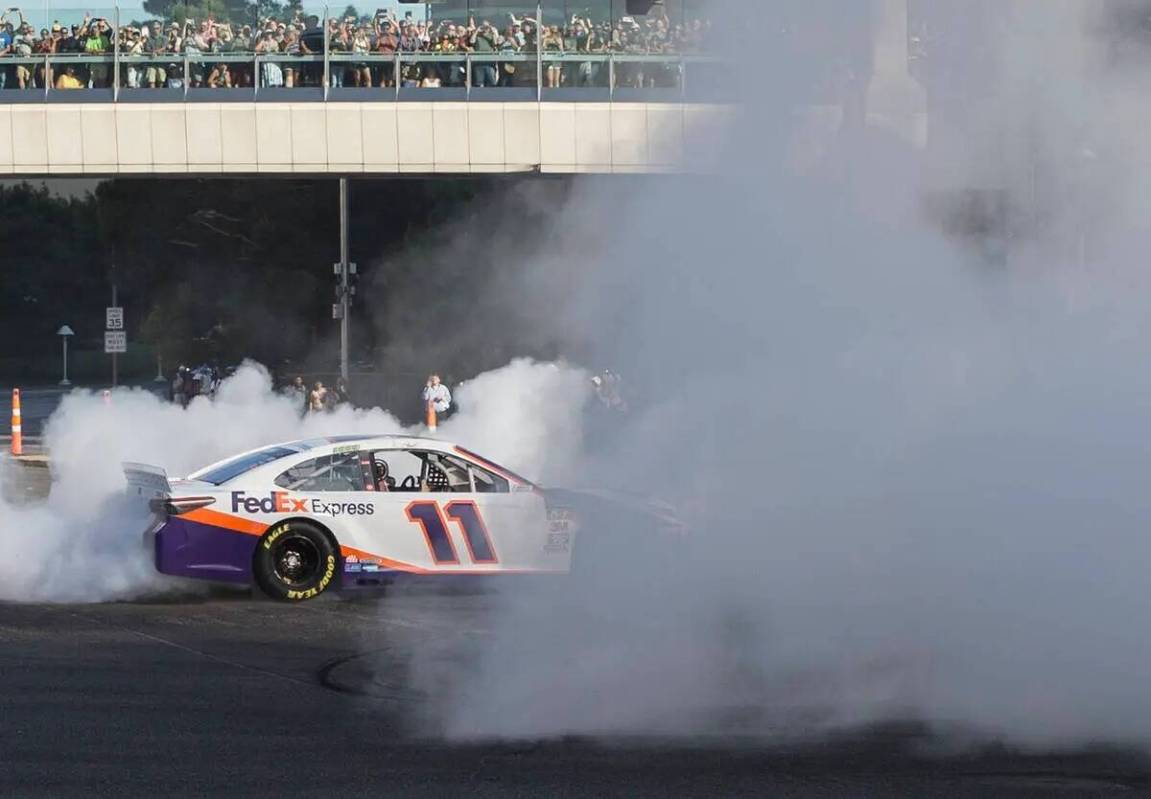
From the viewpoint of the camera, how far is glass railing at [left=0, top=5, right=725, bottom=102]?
30578mm

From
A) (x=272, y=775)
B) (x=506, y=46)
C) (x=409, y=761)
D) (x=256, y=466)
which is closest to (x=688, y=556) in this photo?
(x=409, y=761)

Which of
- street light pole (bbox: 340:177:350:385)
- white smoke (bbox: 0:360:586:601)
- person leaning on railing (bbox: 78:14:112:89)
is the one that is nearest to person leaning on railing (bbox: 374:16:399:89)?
street light pole (bbox: 340:177:350:385)

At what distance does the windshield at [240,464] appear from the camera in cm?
1143

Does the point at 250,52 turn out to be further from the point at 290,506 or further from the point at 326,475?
the point at 290,506

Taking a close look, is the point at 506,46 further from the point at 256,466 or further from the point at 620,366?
the point at 620,366

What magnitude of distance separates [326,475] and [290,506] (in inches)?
13.4

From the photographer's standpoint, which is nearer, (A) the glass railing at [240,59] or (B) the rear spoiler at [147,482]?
(B) the rear spoiler at [147,482]

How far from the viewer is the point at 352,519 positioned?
446 inches

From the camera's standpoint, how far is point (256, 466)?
11.5 meters

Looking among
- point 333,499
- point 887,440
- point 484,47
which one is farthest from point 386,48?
point 887,440

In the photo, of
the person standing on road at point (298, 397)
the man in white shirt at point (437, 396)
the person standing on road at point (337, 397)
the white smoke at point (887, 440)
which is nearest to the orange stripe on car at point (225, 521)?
the white smoke at point (887, 440)

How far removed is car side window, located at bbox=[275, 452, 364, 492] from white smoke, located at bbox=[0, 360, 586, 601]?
105cm

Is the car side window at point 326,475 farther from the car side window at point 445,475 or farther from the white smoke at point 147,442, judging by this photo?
the white smoke at point 147,442

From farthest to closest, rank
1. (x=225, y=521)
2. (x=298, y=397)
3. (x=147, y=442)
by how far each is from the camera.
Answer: (x=298, y=397)
(x=147, y=442)
(x=225, y=521)
